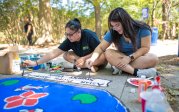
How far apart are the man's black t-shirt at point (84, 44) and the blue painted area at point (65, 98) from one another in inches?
30.3

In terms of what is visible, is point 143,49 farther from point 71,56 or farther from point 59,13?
point 59,13

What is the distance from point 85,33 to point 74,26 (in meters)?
0.32

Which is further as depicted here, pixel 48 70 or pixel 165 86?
pixel 48 70

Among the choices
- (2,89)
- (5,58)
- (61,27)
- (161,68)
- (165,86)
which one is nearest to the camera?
(2,89)

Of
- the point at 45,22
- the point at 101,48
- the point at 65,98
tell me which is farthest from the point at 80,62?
the point at 45,22

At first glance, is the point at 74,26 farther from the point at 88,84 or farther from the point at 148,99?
the point at 148,99

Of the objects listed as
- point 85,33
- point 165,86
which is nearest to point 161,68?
point 165,86

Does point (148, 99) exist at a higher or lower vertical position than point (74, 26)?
lower

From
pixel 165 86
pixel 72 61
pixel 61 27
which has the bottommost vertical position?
pixel 165 86

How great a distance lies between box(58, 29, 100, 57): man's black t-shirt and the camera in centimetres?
324

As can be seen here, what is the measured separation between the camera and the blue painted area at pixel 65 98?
1.92m

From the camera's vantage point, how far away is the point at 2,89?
8.14 feet

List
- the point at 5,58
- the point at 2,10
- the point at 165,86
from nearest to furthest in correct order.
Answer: the point at 165,86 → the point at 5,58 → the point at 2,10

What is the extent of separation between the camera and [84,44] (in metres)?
3.26
